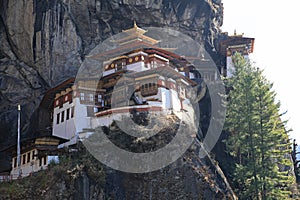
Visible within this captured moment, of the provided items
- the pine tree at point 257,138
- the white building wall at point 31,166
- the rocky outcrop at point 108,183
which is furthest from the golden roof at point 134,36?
the rocky outcrop at point 108,183

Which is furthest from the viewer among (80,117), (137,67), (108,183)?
(137,67)

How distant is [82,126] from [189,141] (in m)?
10.1

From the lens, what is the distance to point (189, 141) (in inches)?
1486

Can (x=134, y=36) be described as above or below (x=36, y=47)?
above

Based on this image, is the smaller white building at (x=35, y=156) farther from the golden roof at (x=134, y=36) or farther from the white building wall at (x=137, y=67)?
the golden roof at (x=134, y=36)

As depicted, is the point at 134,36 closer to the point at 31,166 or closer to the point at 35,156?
the point at 35,156

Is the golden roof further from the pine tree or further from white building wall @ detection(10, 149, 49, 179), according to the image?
white building wall @ detection(10, 149, 49, 179)

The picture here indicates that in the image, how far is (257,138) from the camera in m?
38.2

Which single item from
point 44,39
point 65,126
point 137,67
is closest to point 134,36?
point 137,67

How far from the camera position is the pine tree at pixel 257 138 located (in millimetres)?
36344

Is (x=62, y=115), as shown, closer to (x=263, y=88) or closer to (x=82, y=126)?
(x=82, y=126)

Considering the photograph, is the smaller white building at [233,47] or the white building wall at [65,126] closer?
the white building wall at [65,126]

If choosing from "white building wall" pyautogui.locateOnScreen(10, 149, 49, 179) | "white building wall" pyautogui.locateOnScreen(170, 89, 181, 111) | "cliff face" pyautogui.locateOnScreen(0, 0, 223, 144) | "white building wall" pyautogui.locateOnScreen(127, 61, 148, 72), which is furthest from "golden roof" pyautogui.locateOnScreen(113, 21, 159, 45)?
"white building wall" pyautogui.locateOnScreen(10, 149, 49, 179)

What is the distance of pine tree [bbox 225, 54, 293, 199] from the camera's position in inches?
1431
